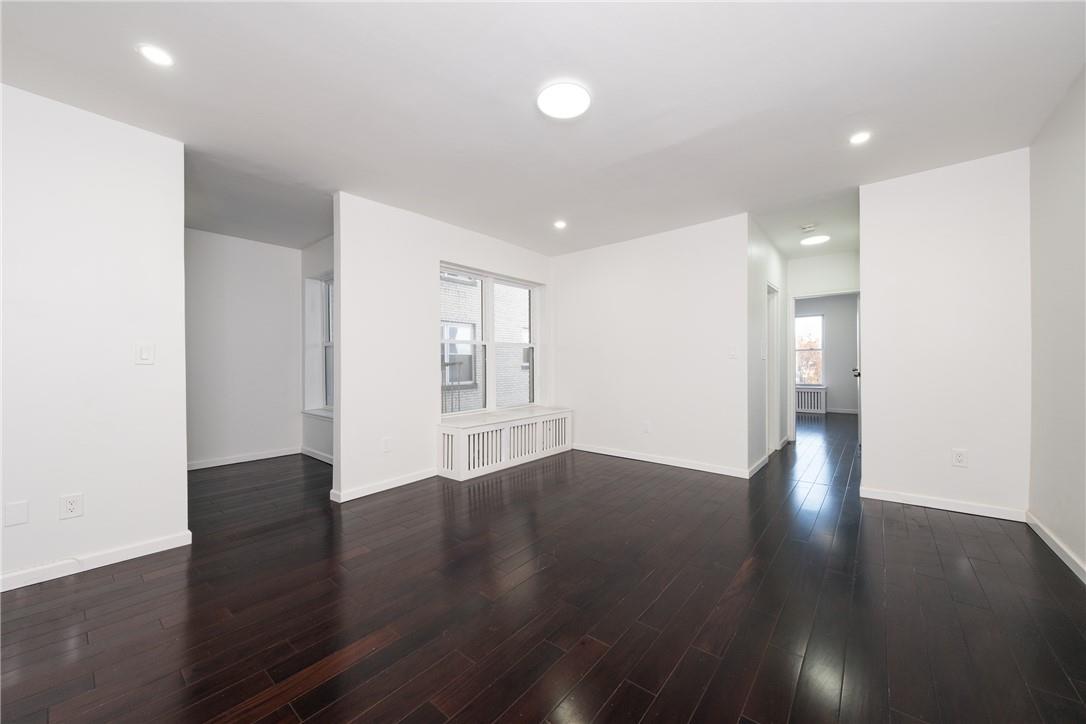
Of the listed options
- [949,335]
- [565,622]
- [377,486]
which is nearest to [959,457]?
[949,335]

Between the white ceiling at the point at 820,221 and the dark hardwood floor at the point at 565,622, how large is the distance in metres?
2.53

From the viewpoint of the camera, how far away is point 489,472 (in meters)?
4.13

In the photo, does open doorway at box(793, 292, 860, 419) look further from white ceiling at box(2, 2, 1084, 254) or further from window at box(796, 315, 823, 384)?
white ceiling at box(2, 2, 1084, 254)

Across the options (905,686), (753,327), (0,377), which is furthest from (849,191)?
(0,377)

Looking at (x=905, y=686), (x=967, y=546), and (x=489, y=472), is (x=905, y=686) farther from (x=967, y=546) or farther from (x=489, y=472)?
(x=489, y=472)

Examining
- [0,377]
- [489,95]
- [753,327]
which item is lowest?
[0,377]

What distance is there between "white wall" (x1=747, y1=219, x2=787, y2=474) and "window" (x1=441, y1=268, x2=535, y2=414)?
8.57ft

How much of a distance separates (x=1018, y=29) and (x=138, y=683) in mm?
4233

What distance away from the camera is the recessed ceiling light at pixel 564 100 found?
206 cm

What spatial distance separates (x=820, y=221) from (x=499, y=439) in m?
3.86

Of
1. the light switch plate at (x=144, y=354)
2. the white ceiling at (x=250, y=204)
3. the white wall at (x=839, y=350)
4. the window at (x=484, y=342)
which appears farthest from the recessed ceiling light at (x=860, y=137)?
the white wall at (x=839, y=350)

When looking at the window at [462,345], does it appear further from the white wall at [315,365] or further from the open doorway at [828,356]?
the open doorway at [828,356]

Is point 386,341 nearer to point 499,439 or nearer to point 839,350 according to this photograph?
point 499,439

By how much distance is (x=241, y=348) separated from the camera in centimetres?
472
